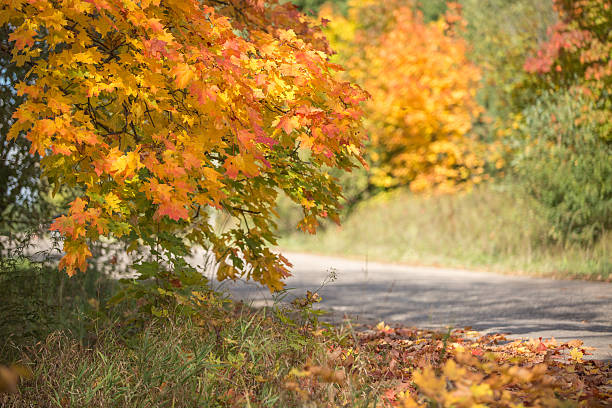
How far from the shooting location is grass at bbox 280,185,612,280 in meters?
11.3

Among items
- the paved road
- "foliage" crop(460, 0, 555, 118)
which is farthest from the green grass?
"foliage" crop(460, 0, 555, 118)

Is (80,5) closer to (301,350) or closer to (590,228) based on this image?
(301,350)

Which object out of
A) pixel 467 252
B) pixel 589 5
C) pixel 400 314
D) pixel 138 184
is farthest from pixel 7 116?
pixel 589 5

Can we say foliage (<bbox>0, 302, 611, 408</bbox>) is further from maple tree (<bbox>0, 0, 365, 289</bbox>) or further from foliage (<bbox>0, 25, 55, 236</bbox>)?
foliage (<bbox>0, 25, 55, 236</bbox>)

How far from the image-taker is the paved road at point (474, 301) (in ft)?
20.0

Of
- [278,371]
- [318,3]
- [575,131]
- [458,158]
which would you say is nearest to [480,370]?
[278,371]

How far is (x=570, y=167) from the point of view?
457 inches

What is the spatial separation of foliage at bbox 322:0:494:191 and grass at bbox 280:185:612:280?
141 cm

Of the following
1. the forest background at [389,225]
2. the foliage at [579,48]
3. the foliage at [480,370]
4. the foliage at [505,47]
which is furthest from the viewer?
the foliage at [505,47]

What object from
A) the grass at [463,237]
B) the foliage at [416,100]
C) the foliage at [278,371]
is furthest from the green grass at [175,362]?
the foliage at [416,100]

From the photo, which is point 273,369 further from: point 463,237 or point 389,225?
point 389,225

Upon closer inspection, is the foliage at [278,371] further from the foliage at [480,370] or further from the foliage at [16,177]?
the foliage at [16,177]

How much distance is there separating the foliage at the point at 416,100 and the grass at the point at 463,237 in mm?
1414

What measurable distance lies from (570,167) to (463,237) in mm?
3873
